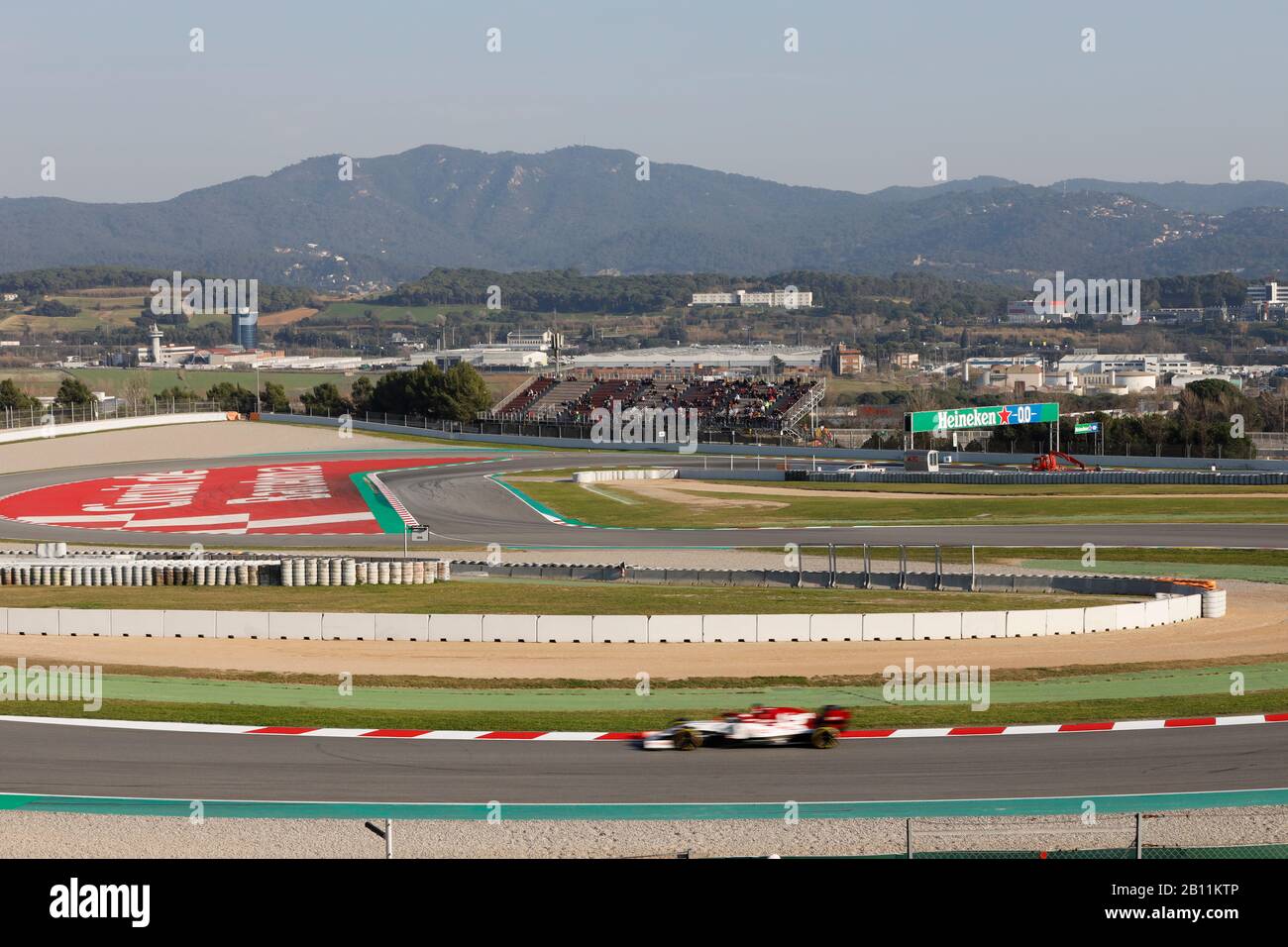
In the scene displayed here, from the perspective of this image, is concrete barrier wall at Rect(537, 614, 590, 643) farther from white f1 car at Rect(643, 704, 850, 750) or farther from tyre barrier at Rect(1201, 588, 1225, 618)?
tyre barrier at Rect(1201, 588, 1225, 618)

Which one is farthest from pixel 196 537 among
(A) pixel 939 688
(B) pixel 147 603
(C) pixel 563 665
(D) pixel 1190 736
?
(D) pixel 1190 736

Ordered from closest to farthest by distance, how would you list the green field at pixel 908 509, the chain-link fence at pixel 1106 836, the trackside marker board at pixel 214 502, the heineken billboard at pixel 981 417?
→ the chain-link fence at pixel 1106 836 < the green field at pixel 908 509 < the trackside marker board at pixel 214 502 < the heineken billboard at pixel 981 417

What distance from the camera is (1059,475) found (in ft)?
258

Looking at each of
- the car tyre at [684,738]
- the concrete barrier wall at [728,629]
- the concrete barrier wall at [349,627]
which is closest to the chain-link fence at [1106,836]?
the car tyre at [684,738]

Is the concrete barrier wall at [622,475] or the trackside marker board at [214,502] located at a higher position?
the concrete barrier wall at [622,475]

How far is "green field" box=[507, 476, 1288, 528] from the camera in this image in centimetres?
6353

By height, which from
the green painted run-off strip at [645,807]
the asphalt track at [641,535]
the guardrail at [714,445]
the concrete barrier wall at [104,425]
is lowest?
the asphalt track at [641,535]

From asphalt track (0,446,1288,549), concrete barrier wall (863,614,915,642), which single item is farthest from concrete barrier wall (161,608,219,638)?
asphalt track (0,446,1288,549)

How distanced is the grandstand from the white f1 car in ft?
324

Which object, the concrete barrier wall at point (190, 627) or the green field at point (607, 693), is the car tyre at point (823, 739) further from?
the concrete barrier wall at point (190, 627)

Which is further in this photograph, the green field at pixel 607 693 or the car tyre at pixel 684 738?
the green field at pixel 607 693

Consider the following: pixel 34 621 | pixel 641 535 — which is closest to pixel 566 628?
pixel 34 621

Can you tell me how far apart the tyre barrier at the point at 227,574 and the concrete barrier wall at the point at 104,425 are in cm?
5930

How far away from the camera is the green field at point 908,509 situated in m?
63.5
